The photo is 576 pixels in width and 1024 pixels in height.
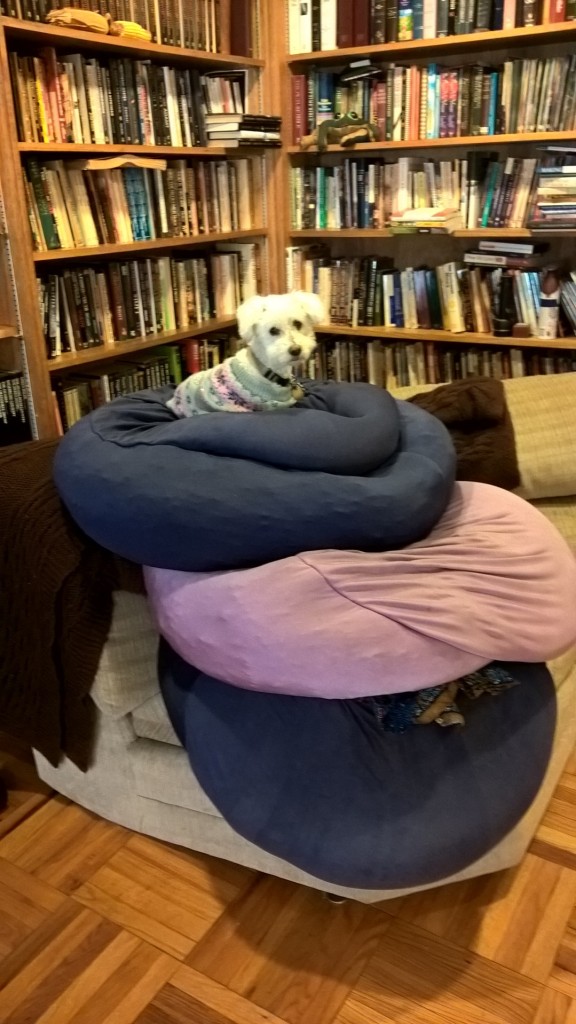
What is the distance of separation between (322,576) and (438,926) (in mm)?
675

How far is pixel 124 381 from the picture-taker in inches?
95.3

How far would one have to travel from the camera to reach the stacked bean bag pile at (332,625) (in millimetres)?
1156

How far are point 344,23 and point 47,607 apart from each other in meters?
2.08

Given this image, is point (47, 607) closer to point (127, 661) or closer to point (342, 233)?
point (127, 661)

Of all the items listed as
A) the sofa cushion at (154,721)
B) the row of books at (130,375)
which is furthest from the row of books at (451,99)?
the sofa cushion at (154,721)

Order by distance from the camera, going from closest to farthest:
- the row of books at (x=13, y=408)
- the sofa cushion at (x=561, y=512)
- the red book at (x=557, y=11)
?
the sofa cushion at (x=561, y=512)
the row of books at (x=13, y=408)
the red book at (x=557, y=11)

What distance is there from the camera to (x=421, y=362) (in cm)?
272

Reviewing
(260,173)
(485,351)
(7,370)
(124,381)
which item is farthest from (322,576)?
(260,173)

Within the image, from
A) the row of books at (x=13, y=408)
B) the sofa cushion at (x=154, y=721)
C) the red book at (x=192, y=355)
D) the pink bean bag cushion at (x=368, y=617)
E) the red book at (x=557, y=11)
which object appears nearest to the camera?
the pink bean bag cushion at (x=368, y=617)

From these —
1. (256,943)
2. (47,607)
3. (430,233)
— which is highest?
(430,233)

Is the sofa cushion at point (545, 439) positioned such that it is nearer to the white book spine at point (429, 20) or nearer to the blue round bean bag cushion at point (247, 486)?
the blue round bean bag cushion at point (247, 486)

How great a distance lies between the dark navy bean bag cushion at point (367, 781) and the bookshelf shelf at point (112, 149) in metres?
1.42

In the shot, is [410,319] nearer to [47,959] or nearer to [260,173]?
[260,173]

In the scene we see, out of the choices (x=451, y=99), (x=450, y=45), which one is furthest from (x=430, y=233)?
(x=450, y=45)
